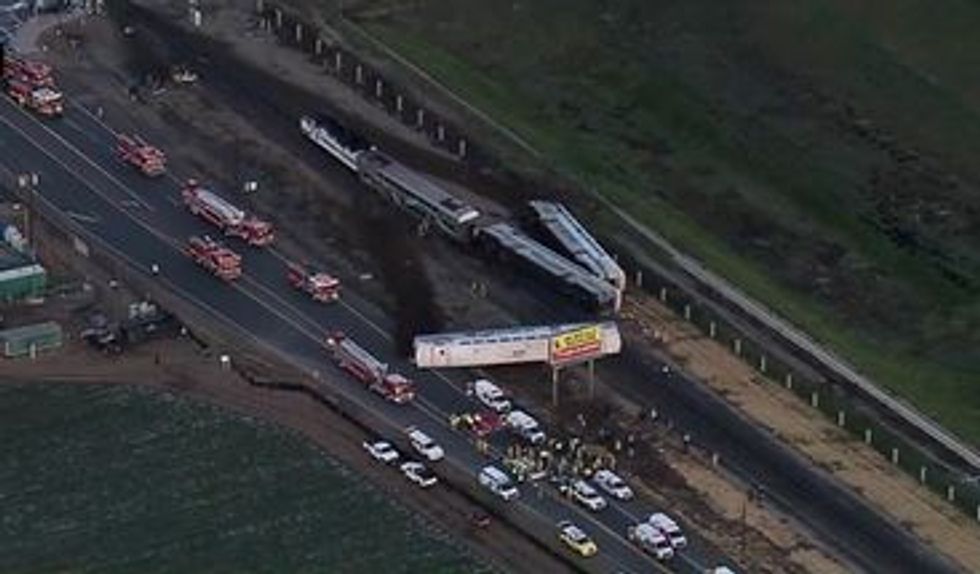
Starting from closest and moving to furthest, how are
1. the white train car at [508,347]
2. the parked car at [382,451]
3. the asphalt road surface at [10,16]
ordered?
the parked car at [382,451]
the white train car at [508,347]
the asphalt road surface at [10,16]

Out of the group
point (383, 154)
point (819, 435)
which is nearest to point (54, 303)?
point (383, 154)

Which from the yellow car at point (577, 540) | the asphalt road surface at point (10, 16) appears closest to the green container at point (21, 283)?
the yellow car at point (577, 540)

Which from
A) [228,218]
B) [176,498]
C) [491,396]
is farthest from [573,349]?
[228,218]

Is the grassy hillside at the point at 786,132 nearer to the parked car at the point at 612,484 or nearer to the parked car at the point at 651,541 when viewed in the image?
the parked car at the point at 612,484

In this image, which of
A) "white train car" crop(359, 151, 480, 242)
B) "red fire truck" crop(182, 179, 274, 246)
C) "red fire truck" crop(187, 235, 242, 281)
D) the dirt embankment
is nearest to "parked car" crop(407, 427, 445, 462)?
the dirt embankment

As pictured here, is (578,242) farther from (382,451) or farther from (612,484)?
(612,484)

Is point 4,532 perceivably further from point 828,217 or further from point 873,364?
point 828,217
